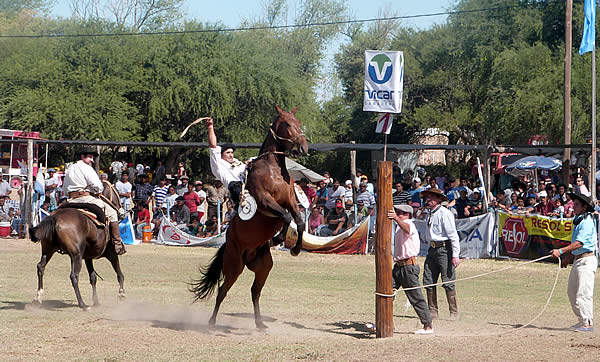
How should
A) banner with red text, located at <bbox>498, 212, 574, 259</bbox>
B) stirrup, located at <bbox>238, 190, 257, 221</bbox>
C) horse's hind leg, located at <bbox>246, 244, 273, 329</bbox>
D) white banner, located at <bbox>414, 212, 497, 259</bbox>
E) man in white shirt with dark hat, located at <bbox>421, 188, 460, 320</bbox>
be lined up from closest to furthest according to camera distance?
stirrup, located at <bbox>238, 190, 257, 221</bbox> < horse's hind leg, located at <bbox>246, 244, 273, 329</bbox> < man in white shirt with dark hat, located at <bbox>421, 188, 460, 320</bbox> < banner with red text, located at <bbox>498, 212, 574, 259</bbox> < white banner, located at <bbox>414, 212, 497, 259</bbox>

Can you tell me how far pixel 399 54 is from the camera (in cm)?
1095

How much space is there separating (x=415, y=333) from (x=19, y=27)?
181ft

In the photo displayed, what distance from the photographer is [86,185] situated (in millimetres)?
12234

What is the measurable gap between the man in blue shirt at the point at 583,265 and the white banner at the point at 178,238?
1407 centimetres

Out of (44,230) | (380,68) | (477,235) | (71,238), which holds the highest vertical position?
(380,68)

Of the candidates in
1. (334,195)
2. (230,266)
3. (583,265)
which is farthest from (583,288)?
(334,195)

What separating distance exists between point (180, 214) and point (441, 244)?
557 inches

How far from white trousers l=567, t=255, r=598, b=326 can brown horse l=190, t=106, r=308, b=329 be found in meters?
4.08

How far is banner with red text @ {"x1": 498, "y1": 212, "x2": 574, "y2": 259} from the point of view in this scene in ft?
58.9

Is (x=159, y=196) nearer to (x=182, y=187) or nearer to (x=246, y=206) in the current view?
(x=182, y=187)

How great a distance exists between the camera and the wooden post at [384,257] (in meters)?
9.25

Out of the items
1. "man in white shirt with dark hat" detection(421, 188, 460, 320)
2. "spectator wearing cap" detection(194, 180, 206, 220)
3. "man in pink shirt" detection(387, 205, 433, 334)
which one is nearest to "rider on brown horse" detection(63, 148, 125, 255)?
"man in pink shirt" detection(387, 205, 433, 334)

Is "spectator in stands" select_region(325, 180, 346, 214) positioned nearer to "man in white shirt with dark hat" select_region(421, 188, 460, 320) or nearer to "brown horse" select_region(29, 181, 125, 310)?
"brown horse" select_region(29, 181, 125, 310)

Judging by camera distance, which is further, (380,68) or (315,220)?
(315,220)
